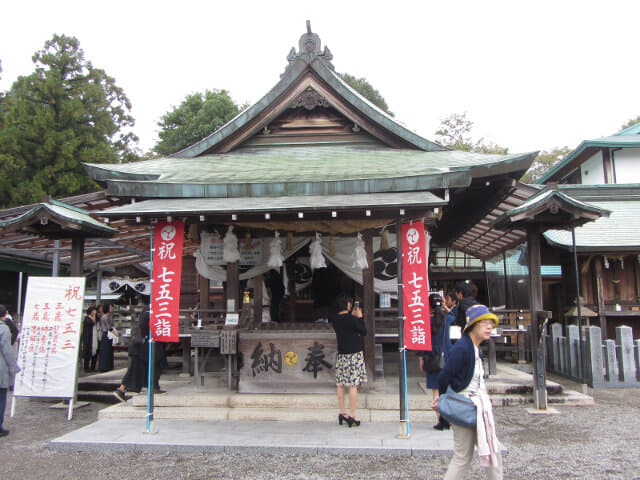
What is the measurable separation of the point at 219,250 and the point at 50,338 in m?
3.72

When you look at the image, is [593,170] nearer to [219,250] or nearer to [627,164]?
[627,164]

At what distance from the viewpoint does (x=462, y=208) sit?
37.1 feet

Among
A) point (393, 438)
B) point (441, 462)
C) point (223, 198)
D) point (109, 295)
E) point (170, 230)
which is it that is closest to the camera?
point (441, 462)

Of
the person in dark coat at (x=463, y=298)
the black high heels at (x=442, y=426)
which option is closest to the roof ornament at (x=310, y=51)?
the person in dark coat at (x=463, y=298)

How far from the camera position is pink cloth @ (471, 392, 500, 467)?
146 inches

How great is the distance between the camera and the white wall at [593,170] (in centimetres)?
1922

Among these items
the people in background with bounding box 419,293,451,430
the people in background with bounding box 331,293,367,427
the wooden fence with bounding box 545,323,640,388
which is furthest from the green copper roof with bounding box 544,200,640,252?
the people in background with bounding box 331,293,367,427

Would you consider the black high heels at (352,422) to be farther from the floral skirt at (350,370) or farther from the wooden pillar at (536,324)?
the wooden pillar at (536,324)

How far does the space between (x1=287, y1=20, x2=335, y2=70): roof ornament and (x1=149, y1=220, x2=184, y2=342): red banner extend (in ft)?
17.8

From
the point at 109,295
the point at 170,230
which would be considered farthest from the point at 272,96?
the point at 109,295

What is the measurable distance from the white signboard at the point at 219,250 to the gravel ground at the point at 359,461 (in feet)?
14.7

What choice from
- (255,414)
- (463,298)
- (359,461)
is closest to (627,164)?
(463,298)

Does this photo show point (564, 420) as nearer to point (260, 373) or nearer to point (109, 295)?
point (260, 373)

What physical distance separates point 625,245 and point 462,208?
495cm
